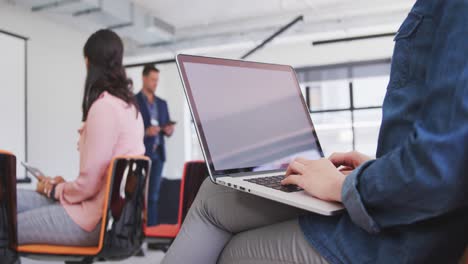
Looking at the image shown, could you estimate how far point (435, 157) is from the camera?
0.58 m

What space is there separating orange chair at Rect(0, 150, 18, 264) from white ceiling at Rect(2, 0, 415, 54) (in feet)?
13.0

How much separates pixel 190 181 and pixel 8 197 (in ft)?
2.68

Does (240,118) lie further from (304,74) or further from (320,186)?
(304,74)

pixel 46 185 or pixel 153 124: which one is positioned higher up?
pixel 153 124

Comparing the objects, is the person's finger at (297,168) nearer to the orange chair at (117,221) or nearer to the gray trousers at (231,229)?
the gray trousers at (231,229)

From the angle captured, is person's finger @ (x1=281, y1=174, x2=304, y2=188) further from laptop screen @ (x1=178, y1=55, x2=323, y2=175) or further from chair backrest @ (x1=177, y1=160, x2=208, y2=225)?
chair backrest @ (x1=177, y1=160, x2=208, y2=225)

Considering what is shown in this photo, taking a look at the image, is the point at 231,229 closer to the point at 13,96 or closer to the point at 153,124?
the point at 153,124

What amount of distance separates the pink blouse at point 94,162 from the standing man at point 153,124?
7.84 ft

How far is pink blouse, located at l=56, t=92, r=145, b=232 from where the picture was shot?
65.5 inches

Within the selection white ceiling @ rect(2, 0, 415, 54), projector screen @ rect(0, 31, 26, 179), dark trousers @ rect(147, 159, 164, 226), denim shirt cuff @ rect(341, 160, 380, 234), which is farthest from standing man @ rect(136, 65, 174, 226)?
denim shirt cuff @ rect(341, 160, 380, 234)

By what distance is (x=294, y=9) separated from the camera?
19.8 feet

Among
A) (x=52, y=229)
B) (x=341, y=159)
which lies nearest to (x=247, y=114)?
(x=341, y=159)

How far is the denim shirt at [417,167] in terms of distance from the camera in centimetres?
58

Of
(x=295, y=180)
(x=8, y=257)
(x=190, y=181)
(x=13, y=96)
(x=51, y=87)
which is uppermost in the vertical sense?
(x=51, y=87)
